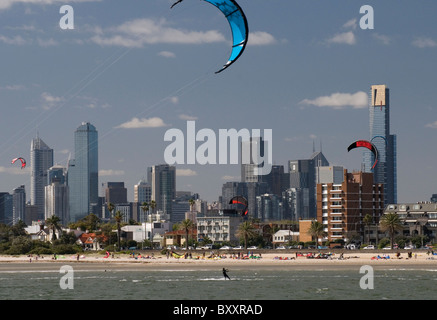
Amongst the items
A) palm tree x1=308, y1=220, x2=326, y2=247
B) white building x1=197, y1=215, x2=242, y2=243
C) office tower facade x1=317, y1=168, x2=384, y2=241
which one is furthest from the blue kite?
white building x1=197, y1=215, x2=242, y2=243

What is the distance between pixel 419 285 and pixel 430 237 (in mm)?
71570

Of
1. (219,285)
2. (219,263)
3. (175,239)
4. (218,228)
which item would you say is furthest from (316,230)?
(219,285)

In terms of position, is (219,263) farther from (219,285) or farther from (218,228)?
(218,228)

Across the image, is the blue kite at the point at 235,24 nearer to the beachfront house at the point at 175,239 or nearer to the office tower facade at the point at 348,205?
the office tower facade at the point at 348,205

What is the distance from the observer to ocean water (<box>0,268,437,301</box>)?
44.4 metres

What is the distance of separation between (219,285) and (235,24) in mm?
23368

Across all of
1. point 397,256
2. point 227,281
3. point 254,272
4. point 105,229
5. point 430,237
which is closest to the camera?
point 227,281

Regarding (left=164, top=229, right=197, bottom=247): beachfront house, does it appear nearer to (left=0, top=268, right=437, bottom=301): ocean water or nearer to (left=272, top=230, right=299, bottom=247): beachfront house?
(left=272, top=230, right=299, bottom=247): beachfront house

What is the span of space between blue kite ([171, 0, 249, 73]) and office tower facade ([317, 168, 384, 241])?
96985 millimetres

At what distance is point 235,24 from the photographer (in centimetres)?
3188

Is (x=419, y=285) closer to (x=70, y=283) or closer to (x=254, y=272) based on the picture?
(x=254, y=272)

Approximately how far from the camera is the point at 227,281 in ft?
177
